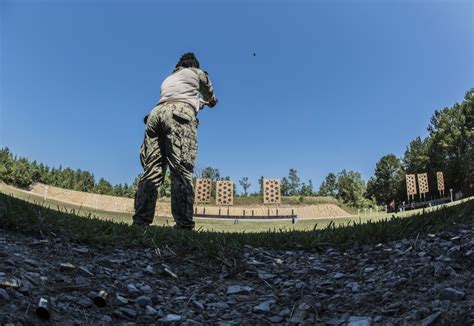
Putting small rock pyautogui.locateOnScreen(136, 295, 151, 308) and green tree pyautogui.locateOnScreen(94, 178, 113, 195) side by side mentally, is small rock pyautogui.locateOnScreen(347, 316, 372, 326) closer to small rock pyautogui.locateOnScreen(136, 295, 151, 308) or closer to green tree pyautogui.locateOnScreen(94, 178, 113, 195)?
small rock pyautogui.locateOnScreen(136, 295, 151, 308)

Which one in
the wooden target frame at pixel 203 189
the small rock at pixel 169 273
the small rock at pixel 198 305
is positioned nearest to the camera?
the small rock at pixel 198 305

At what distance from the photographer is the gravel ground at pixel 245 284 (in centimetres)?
175

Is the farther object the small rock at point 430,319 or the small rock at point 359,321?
the small rock at point 359,321

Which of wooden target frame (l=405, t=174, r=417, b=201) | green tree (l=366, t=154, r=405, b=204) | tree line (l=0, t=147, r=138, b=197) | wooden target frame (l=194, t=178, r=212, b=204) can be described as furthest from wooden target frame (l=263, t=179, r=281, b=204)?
green tree (l=366, t=154, r=405, b=204)

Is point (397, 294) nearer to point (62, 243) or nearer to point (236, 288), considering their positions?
point (236, 288)

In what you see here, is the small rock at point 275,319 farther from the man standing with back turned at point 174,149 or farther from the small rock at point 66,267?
the man standing with back turned at point 174,149

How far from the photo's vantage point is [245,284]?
239 centimetres

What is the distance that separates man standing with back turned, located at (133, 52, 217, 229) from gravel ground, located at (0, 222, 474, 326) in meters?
1.50

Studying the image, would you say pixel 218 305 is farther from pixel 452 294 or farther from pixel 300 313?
pixel 452 294

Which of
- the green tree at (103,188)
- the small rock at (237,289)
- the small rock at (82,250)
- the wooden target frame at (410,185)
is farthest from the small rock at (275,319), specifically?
the green tree at (103,188)

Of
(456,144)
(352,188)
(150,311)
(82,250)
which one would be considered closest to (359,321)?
(150,311)

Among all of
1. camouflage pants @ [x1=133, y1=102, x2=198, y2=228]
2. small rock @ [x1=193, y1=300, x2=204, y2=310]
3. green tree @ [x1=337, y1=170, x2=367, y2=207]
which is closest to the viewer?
small rock @ [x1=193, y1=300, x2=204, y2=310]

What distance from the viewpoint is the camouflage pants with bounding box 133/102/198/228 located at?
174 inches

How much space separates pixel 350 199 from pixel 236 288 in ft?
210
